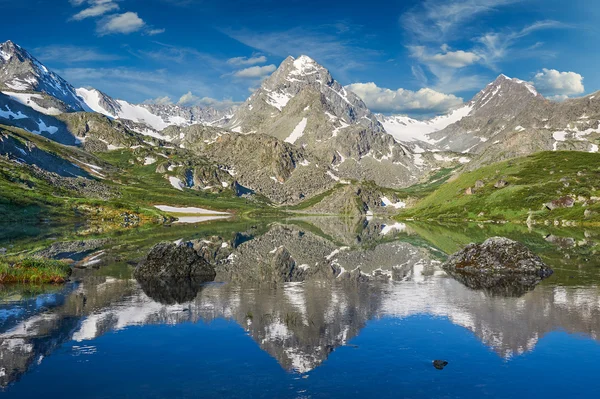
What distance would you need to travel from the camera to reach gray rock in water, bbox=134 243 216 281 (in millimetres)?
45094

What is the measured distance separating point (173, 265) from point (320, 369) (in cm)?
2890

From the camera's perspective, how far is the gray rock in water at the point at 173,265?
45094mm

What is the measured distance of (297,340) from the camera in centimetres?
2459

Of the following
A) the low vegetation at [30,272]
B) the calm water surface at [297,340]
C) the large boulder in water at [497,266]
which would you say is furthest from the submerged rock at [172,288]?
the large boulder in water at [497,266]

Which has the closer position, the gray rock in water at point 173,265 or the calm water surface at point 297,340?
the calm water surface at point 297,340

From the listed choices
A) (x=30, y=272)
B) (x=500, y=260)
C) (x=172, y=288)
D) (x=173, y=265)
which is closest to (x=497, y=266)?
(x=500, y=260)

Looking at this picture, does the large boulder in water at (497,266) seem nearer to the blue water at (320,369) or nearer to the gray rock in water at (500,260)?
the gray rock in water at (500,260)

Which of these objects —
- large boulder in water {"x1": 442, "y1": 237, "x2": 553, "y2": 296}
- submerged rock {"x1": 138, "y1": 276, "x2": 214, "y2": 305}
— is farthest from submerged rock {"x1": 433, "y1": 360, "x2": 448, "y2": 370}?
large boulder in water {"x1": 442, "y1": 237, "x2": 553, "y2": 296}

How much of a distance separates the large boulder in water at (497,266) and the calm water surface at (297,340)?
9.63 feet

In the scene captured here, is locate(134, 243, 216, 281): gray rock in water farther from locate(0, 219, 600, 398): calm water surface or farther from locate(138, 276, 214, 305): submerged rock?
locate(0, 219, 600, 398): calm water surface

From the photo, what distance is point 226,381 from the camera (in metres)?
19.1

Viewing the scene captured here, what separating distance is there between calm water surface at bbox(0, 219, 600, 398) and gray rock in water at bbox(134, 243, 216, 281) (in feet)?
9.56

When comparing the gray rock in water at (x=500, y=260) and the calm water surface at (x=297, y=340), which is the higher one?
the gray rock in water at (x=500, y=260)

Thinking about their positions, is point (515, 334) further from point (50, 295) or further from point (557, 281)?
point (50, 295)
